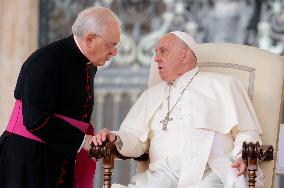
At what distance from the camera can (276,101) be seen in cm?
427

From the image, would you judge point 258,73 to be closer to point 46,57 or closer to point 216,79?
point 216,79

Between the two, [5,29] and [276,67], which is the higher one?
[5,29]

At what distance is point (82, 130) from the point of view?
13.2 feet

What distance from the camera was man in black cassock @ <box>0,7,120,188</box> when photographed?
150 inches

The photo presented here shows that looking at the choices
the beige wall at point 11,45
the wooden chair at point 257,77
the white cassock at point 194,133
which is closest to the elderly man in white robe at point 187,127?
the white cassock at point 194,133

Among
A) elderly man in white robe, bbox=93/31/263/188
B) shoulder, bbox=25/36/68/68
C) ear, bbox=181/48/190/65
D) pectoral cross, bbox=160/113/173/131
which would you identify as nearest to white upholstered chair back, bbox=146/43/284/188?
elderly man in white robe, bbox=93/31/263/188

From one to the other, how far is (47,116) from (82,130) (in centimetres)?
26

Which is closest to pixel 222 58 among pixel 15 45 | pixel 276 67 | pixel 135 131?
pixel 276 67

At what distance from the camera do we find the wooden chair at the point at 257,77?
4.15 meters

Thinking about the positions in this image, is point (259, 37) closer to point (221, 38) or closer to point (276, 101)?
point (221, 38)

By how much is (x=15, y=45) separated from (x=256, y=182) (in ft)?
8.92

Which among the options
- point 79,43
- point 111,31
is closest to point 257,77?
point 111,31

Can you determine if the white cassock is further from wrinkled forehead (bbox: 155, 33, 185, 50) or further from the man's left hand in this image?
wrinkled forehead (bbox: 155, 33, 185, 50)

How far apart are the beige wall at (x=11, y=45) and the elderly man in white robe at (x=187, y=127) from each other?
1867 millimetres
